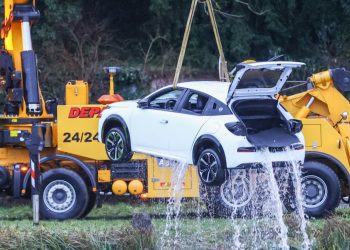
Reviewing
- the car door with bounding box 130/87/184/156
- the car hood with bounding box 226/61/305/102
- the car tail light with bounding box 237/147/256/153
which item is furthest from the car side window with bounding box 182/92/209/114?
the car tail light with bounding box 237/147/256/153

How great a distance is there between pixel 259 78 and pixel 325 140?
5.30 metres

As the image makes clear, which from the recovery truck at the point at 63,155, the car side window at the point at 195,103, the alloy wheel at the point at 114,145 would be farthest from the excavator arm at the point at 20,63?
the car side window at the point at 195,103

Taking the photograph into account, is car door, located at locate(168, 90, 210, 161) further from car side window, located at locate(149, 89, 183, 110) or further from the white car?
car side window, located at locate(149, 89, 183, 110)

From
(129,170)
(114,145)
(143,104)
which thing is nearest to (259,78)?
(143,104)

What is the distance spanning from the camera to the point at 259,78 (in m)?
13.9

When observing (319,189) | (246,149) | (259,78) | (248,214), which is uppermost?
(259,78)

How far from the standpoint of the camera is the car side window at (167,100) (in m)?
14.6

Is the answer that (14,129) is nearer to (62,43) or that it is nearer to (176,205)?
(176,205)

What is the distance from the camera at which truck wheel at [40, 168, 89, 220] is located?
754 inches

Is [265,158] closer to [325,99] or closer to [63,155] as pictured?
[325,99]

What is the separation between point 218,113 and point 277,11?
16.2 meters

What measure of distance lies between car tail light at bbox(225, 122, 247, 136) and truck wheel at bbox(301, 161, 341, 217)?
5.17 metres

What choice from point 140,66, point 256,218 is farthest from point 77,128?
point 140,66

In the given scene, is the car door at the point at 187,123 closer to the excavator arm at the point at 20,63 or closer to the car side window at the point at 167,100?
the car side window at the point at 167,100
